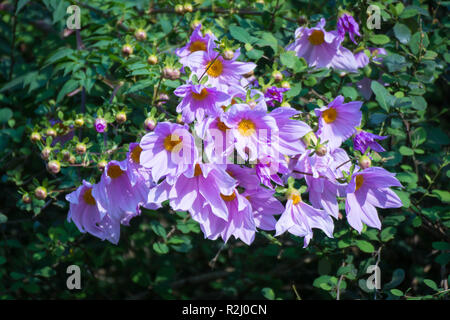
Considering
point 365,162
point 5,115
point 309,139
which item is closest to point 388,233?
point 365,162

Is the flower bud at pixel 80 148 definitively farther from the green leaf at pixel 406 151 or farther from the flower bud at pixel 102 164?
the green leaf at pixel 406 151

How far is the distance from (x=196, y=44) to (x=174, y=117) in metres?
0.30

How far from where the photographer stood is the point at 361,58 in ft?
5.52

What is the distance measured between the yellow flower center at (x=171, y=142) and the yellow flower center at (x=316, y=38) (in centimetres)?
69

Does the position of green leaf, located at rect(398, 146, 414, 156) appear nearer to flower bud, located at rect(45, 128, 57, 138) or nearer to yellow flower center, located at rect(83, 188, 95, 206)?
yellow flower center, located at rect(83, 188, 95, 206)

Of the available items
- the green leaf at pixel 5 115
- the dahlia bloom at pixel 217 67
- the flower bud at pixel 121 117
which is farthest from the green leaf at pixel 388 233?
the green leaf at pixel 5 115

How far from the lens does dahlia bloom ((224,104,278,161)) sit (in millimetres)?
1158

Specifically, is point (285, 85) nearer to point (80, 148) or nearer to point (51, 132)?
point (80, 148)

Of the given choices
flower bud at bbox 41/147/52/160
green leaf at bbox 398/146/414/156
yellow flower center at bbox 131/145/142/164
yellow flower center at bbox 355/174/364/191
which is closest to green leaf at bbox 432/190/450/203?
green leaf at bbox 398/146/414/156

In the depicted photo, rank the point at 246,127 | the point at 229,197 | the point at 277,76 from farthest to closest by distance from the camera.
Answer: the point at 277,76
the point at 229,197
the point at 246,127

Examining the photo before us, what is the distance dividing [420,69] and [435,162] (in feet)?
1.44

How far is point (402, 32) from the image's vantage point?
69.2 inches

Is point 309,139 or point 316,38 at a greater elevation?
point 316,38
